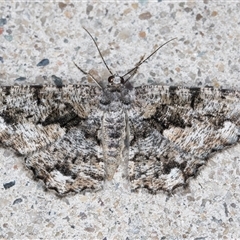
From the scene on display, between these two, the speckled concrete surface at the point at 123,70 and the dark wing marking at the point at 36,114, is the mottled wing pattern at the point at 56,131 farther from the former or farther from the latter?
the speckled concrete surface at the point at 123,70

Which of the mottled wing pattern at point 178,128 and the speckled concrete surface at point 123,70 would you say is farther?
the speckled concrete surface at point 123,70

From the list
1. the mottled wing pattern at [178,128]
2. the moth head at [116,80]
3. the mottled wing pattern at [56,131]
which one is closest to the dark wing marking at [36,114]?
the mottled wing pattern at [56,131]

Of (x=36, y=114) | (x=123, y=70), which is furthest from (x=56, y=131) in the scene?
(x=123, y=70)

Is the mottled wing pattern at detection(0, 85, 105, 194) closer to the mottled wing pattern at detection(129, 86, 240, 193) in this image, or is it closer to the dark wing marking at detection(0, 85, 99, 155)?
the dark wing marking at detection(0, 85, 99, 155)

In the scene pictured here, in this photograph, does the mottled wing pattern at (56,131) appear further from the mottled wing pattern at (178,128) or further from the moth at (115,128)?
the mottled wing pattern at (178,128)

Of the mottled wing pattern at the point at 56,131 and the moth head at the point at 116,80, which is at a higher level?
the moth head at the point at 116,80

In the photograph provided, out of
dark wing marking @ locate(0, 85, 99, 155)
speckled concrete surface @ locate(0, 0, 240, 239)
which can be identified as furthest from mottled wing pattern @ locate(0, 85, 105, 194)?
speckled concrete surface @ locate(0, 0, 240, 239)

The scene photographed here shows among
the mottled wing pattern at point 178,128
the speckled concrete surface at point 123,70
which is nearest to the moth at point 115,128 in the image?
the mottled wing pattern at point 178,128

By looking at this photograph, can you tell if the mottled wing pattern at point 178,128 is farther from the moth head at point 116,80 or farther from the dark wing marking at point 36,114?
the dark wing marking at point 36,114

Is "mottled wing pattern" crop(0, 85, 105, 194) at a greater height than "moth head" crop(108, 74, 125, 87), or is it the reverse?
"moth head" crop(108, 74, 125, 87)
